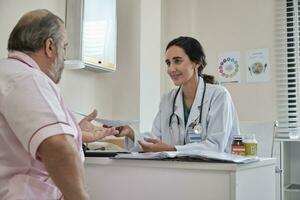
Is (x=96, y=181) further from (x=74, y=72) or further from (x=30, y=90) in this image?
(x=74, y=72)

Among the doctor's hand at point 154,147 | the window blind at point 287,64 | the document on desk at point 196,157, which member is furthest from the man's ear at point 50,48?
the window blind at point 287,64

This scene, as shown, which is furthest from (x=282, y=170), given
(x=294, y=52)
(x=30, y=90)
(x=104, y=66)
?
(x=30, y=90)

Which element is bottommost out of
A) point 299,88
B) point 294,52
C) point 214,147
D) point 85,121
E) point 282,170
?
point 282,170

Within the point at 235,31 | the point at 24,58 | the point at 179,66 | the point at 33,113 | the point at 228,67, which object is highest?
the point at 235,31

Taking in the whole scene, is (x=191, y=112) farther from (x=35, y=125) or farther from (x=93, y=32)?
(x=35, y=125)

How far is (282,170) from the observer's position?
10.6 ft

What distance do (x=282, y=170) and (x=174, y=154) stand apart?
1.98 m

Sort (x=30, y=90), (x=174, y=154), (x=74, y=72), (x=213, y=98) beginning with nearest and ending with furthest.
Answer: (x=30, y=90)
(x=174, y=154)
(x=213, y=98)
(x=74, y=72)

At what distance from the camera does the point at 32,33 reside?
114 centimetres

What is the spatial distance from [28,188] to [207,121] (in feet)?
3.90

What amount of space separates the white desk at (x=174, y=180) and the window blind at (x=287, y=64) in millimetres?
1953

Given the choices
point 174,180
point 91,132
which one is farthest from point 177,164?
point 91,132

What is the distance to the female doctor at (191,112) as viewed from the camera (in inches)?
79.8

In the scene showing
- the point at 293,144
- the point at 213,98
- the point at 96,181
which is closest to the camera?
the point at 96,181
